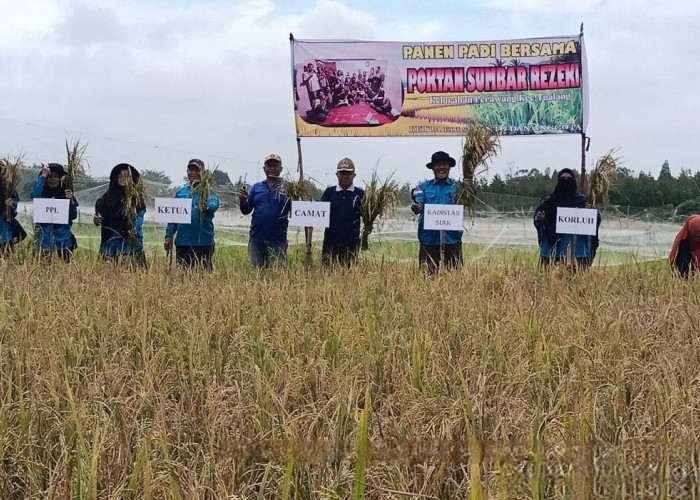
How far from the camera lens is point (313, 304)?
3900 mm

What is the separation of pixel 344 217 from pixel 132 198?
213cm

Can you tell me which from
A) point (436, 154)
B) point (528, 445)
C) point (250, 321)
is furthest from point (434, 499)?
point (436, 154)

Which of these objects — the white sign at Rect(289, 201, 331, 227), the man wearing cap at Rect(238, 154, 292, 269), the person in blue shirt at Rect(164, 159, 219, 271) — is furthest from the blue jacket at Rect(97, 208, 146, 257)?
the white sign at Rect(289, 201, 331, 227)

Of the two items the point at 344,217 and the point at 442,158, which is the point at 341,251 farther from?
the point at 442,158

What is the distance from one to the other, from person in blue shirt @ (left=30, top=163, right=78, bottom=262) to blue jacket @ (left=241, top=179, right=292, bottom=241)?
180cm

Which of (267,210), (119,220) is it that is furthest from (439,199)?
(119,220)

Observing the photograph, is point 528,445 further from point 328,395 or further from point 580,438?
point 328,395

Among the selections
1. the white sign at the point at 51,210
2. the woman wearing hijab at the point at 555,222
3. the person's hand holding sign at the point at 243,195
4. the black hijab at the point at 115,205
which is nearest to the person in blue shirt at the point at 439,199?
the woman wearing hijab at the point at 555,222

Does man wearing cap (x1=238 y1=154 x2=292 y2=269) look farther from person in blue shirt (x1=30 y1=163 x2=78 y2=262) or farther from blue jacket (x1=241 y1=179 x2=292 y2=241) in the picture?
person in blue shirt (x1=30 y1=163 x2=78 y2=262)

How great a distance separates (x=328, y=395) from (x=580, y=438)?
3.07ft

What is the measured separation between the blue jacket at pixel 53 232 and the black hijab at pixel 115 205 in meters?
0.27

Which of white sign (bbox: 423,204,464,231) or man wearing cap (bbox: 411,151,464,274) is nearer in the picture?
white sign (bbox: 423,204,464,231)

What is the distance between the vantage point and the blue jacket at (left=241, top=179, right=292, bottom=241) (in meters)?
6.31

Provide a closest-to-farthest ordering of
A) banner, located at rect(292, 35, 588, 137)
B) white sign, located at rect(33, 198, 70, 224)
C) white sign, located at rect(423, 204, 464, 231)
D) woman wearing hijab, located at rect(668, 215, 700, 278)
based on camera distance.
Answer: woman wearing hijab, located at rect(668, 215, 700, 278) → white sign, located at rect(423, 204, 464, 231) → white sign, located at rect(33, 198, 70, 224) → banner, located at rect(292, 35, 588, 137)
